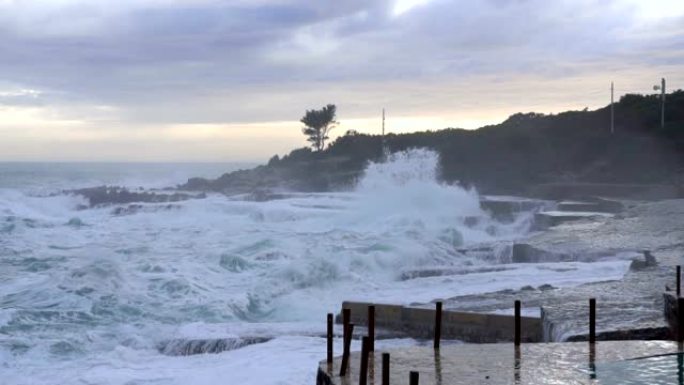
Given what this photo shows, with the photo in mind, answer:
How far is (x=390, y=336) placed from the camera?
945 cm

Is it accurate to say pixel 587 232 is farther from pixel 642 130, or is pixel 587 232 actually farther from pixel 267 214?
pixel 642 130

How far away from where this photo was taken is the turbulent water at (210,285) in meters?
9.10

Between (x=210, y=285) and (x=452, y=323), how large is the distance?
21.4 feet

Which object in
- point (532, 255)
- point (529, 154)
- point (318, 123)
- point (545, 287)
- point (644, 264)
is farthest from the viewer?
point (318, 123)

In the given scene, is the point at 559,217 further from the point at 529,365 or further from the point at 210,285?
the point at 529,365

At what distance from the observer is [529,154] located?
4478 centimetres

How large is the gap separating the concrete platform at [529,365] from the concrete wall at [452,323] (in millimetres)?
2172

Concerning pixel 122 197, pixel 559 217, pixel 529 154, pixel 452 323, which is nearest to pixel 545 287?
pixel 452 323

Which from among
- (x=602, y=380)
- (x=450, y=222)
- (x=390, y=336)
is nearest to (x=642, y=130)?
(x=450, y=222)

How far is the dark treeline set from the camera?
37500mm

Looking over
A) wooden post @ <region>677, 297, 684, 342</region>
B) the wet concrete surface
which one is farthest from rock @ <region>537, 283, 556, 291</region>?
wooden post @ <region>677, 297, 684, 342</region>

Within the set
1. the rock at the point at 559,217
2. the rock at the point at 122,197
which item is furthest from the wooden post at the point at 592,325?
the rock at the point at 122,197

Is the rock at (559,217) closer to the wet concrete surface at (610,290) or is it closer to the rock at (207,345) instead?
the wet concrete surface at (610,290)

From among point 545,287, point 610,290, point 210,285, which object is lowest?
point 210,285
